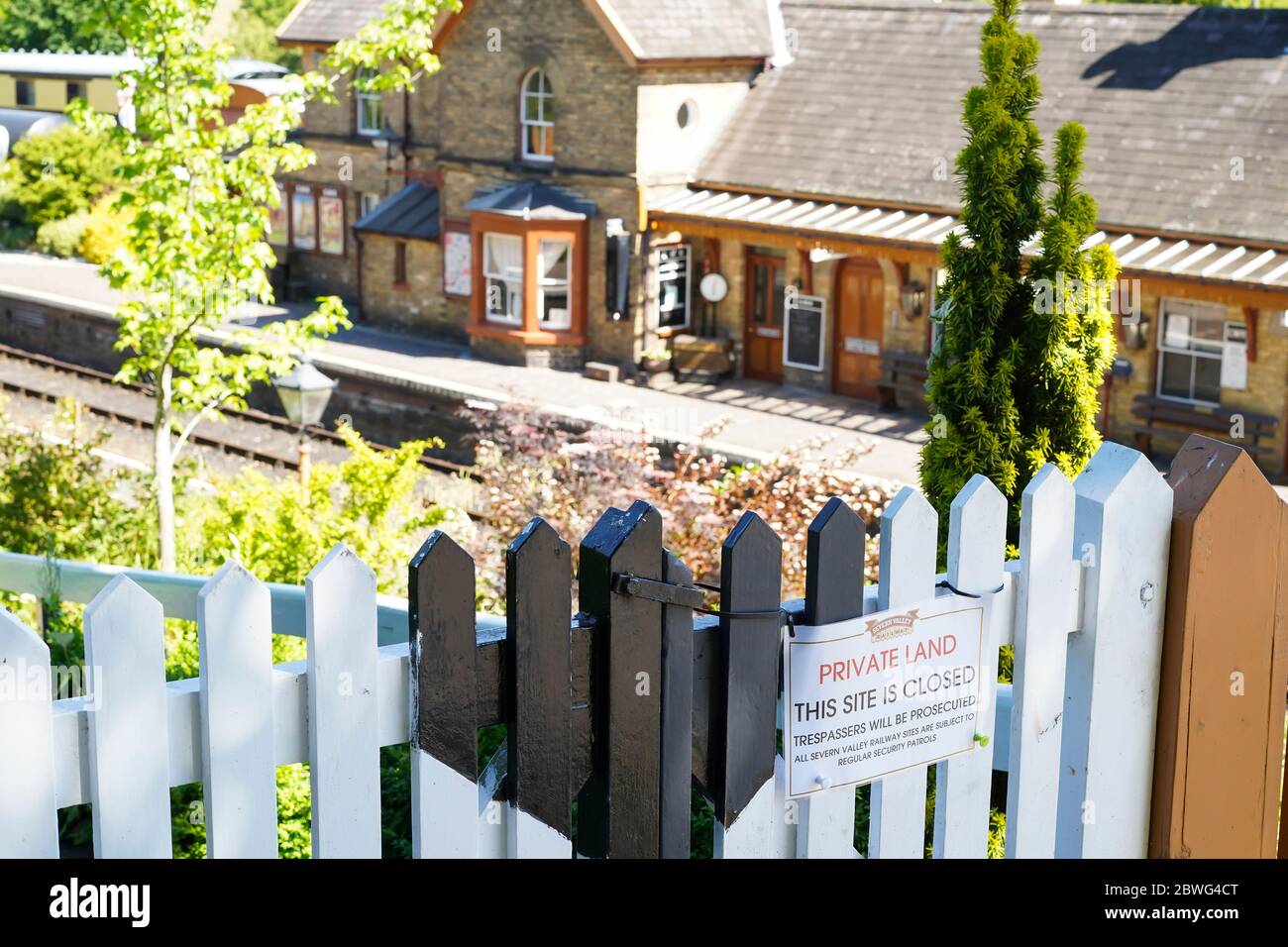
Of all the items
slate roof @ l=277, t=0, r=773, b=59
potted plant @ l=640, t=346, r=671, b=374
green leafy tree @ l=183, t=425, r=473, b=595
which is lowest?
potted plant @ l=640, t=346, r=671, b=374

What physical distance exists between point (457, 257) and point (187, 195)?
55.8 ft

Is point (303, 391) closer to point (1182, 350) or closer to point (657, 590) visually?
point (657, 590)

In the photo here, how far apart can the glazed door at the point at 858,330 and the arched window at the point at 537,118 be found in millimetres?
5128

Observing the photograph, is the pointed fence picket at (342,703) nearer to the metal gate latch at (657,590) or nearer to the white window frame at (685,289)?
the metal gate latch at (657,590)

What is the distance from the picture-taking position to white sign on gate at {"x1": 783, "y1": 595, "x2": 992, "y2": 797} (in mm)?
3012

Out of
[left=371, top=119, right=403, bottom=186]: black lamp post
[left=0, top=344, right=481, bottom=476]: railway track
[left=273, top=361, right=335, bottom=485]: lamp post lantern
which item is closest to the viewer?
[left=273, top=361, right=335, bottom=485]: lamp post lantern

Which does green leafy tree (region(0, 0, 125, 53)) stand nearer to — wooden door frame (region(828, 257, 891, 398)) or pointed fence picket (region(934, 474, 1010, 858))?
wooden door frame (region(828, 257, 891, 398))

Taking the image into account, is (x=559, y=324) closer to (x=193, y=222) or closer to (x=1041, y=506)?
(x=193, y=222)

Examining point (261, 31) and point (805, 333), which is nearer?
point (805, 333)

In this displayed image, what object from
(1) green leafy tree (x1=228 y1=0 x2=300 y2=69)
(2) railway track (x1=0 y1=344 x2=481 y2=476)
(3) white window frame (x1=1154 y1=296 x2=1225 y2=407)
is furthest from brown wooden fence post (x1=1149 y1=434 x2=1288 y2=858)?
(1) green leafy tree (x1=228 y1=0 x2=300 y2=69)

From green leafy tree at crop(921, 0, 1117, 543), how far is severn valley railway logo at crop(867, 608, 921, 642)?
3303 millimetres

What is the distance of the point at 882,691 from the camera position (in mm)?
3086

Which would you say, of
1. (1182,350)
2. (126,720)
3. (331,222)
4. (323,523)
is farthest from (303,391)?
(331,222)

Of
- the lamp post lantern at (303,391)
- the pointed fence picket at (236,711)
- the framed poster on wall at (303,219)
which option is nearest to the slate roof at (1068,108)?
the framed poster on wall at (303,219)
